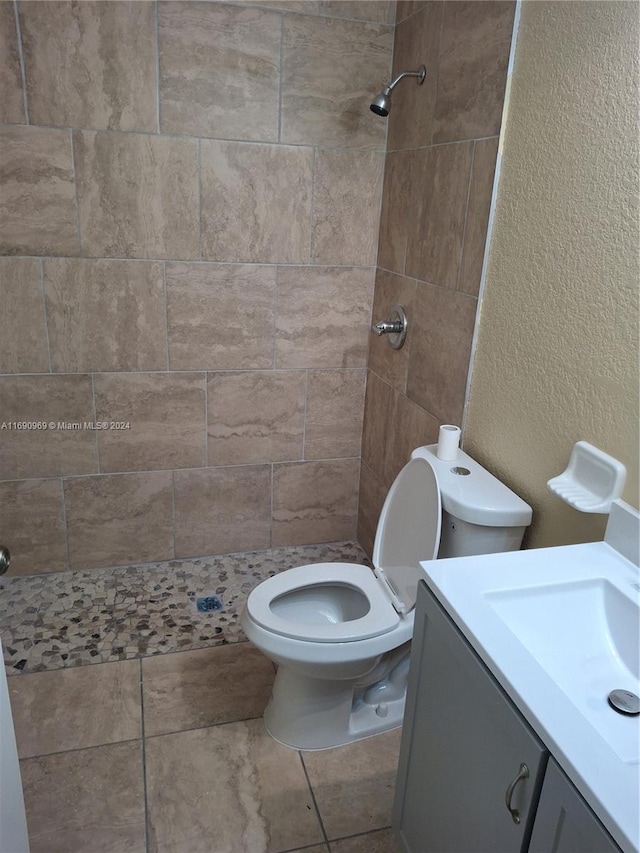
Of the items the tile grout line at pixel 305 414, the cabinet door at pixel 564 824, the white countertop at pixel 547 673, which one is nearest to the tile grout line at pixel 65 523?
the tile grout line at pixel 305 414

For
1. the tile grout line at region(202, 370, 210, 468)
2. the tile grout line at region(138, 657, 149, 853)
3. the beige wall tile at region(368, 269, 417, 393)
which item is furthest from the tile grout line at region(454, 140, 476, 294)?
the tile grout line at region(138, 657, 149, 853)

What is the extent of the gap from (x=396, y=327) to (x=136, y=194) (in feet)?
3.37

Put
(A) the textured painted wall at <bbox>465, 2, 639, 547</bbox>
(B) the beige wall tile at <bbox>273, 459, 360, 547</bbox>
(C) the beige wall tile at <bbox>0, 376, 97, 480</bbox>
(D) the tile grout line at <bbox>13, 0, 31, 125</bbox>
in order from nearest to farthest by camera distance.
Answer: (A) the textured painted wall at <bbox>465, 2, 639, 547</bbox>
(D) the tile grout line at <bbox>13, 0, 31, 125</bbox>
(C) the beige wall tile at <bbox>0, 376, 97, 480</bbox>
(B) the beige wall tile at <bbox>273, 459, 360, 547</bbox>

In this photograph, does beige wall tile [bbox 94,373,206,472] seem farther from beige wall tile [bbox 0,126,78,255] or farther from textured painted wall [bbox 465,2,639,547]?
textured painted wall [bbox 465,2,639,547]

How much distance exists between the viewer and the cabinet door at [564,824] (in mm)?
817

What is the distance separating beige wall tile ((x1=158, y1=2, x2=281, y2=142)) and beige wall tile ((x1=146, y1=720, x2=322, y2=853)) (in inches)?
78.3

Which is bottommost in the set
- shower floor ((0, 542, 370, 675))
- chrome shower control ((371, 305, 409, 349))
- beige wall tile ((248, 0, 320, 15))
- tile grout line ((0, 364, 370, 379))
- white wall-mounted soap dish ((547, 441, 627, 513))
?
shower floor ((0, 542, 370, 675))

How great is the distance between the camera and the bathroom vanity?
2.85 feet

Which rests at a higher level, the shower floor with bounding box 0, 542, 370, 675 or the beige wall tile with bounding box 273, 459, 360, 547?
the beige wall tile with bounding box 273, 459, 360, 547

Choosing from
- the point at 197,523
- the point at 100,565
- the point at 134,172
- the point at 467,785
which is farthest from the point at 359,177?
the point at 467,785

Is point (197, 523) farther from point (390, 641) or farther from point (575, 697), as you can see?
point (575, 697)

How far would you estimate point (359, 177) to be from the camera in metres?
2.44

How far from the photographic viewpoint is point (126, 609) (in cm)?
243

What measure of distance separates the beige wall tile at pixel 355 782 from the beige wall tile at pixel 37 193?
1.87m
